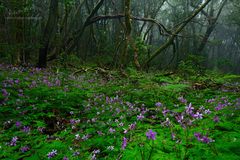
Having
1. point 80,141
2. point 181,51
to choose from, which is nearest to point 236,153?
point 80,141

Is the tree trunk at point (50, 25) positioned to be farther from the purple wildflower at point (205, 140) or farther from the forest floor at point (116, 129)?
the purple wildflower at point (205, 140)

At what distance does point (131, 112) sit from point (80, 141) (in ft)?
4.34

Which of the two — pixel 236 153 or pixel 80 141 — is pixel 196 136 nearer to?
pixel 236 153

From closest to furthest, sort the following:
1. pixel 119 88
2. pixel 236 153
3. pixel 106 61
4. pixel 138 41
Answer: pixel 236 153 < pixel 119 88 < pixel 138 41 < pixel 106 61

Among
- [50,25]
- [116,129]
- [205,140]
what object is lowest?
[116,129]

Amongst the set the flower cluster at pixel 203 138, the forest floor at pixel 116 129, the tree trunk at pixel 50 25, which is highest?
the tree trunk at pixel 50 25

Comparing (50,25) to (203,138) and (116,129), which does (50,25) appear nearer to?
(116,129)

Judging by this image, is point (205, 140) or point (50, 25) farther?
point (50, 25)

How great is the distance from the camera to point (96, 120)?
390 centimetres

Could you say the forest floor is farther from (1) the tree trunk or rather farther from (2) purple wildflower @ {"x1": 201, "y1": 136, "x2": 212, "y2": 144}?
(1) the tree trunk

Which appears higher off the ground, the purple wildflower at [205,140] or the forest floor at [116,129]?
the purple wildflower at [205,140]

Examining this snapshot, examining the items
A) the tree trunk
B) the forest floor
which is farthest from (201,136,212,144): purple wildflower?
the tree trunk

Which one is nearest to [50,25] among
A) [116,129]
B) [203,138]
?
[116,129]

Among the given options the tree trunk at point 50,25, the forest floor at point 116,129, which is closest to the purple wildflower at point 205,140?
the forest floor at point 116,129
